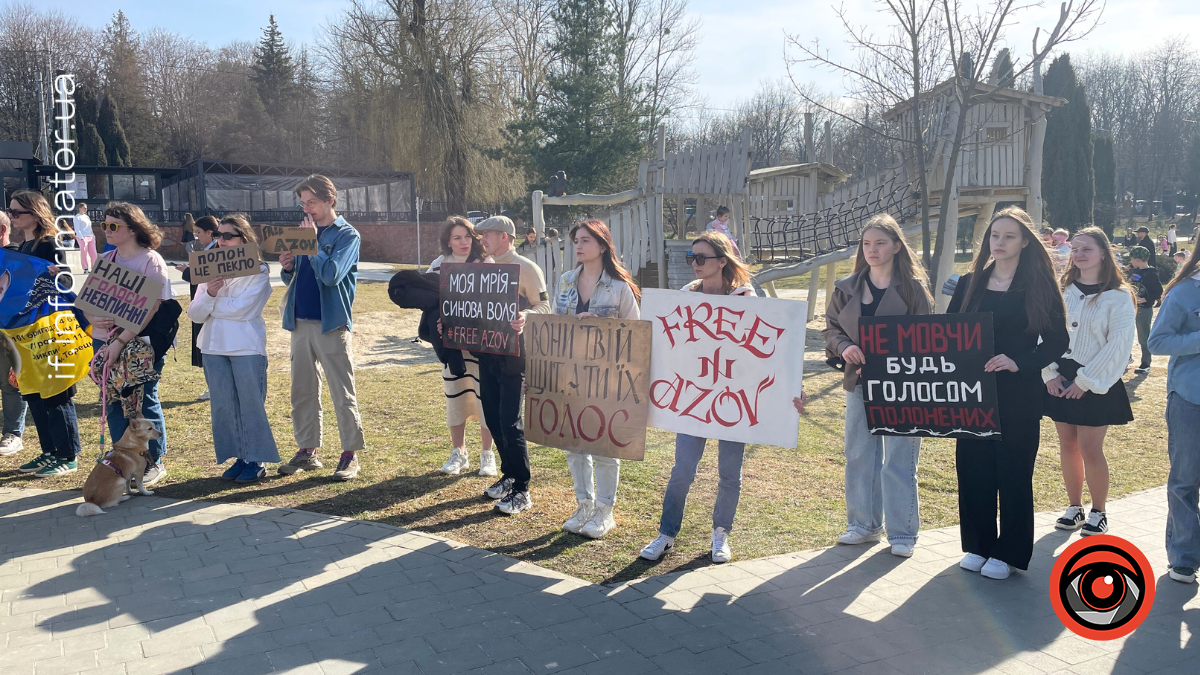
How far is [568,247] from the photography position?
14.8m

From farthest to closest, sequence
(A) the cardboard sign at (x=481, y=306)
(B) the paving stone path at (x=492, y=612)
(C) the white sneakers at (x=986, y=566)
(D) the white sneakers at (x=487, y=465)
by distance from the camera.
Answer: (D) the white sneakers at (x=487, y=465), (A) the cardboard sign at (x=481, y=306), (C) the white sneakers at (x=986, y=566), (B) the paving stone path at (x=492, y=612)

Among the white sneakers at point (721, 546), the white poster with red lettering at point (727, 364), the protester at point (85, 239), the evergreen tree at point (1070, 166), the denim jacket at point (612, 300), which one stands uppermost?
the evergreen tree at point (1070, 166)

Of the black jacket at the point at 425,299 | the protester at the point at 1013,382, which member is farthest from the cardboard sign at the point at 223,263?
the protester at the point at 1013,382

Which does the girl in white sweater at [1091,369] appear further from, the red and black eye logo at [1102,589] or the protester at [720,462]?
the protester at [720,462]

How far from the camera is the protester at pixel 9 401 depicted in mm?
6449

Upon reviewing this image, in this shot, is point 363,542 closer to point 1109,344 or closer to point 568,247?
point 1109,344

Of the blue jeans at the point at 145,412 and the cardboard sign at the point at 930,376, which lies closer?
the cardboard sign at the point at 930,376

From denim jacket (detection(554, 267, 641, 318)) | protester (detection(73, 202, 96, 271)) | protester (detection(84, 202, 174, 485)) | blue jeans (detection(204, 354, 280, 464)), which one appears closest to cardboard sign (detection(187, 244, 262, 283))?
protester (detection(84, 202, 174, 485))

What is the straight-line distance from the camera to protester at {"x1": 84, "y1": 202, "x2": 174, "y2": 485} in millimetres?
5938

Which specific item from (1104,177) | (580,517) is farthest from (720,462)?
(1104,177)

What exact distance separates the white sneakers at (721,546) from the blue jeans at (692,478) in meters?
0.03

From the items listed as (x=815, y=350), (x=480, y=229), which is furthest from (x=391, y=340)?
(x=480, y=229)

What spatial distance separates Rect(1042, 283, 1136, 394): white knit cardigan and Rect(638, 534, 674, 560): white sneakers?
8.01ft

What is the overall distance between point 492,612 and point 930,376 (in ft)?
8.26
